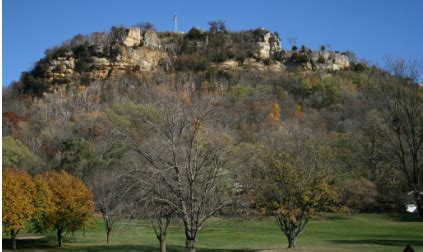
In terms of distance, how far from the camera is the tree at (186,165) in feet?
72.9

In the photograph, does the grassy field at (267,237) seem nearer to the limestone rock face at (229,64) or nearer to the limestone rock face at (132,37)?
the limestone rock face at (229,64)

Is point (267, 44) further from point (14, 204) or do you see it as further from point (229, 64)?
point (14, 204)

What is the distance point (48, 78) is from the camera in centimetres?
14425

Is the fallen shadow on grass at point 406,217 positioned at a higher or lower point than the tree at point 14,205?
lower

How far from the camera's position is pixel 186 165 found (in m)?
22.4

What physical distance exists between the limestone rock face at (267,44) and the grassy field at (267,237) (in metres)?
105

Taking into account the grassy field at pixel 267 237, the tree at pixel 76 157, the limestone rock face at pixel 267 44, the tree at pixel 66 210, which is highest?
the limestone rock face at pixel 267 44

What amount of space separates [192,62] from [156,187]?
13205 centimetres

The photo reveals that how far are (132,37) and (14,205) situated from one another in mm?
126566

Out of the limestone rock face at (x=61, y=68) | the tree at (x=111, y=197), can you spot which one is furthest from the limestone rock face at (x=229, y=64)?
the tree at (x=111, y=197)

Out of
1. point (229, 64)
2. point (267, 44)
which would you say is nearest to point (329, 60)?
point (267, 44)

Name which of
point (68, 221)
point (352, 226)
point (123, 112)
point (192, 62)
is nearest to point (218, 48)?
point (192, 62)

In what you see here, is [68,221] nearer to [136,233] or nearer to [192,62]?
[136,233]

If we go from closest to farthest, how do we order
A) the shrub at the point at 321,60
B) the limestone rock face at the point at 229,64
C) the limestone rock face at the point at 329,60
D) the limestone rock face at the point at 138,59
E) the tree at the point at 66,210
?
the tree at the point at 66,210 < the limestone rock face at the point at 138,59 < the limestone rock face at the point at 329,60 < the shrub at the point at 321,60 < the limestone rock face at the point at 229,64
